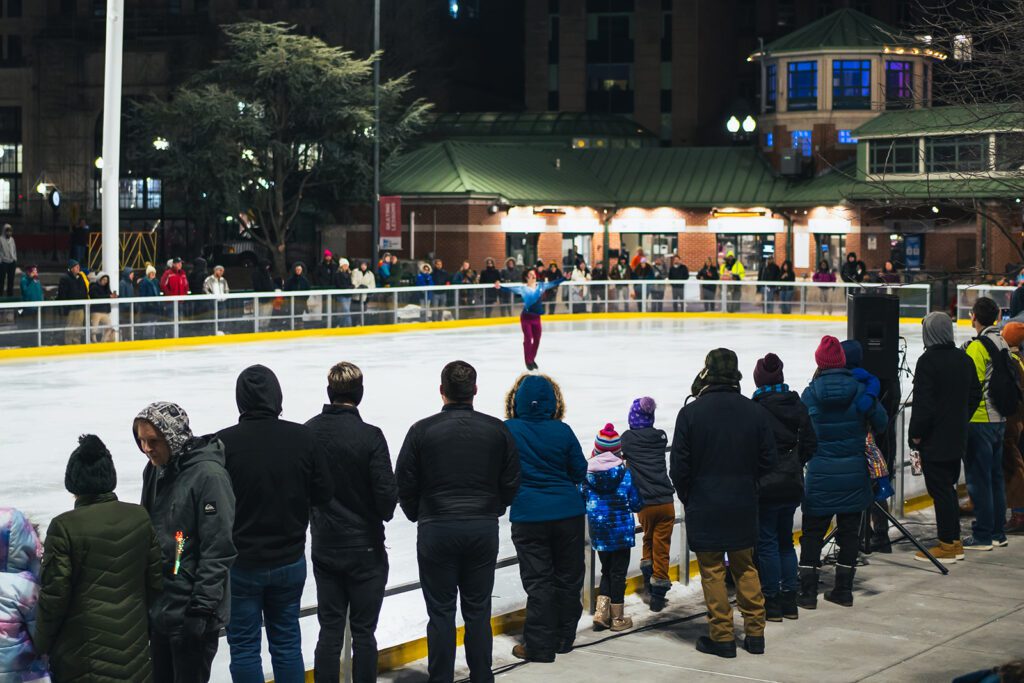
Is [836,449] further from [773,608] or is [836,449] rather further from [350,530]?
[350,530]

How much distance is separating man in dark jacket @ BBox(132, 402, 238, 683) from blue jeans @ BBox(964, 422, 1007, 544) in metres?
6.27

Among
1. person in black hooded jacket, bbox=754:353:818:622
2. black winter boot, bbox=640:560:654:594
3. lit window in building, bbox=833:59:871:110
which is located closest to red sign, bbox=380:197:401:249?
lit window in building, bbox=833:59:871:110

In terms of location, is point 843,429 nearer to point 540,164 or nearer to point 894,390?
point 894,390

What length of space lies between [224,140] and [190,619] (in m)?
41.2

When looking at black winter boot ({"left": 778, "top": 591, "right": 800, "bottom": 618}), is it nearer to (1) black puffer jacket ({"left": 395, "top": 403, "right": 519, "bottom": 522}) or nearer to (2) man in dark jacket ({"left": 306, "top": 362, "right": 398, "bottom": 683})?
(1) black puffer jacket ({"left": 395, "top": 403, "right": 519, "bottom": 522})

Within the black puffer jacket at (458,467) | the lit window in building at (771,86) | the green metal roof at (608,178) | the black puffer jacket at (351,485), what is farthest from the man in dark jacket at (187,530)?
the lit window in building at (771,86)

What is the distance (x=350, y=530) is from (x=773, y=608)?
2.91 meters

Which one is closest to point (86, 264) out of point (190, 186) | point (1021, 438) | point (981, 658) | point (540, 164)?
point (190, 186)

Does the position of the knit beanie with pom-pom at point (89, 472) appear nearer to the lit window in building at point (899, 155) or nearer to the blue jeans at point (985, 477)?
the blue jeans at point (985, 477)

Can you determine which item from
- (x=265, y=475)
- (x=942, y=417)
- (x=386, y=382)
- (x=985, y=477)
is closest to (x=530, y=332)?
(x=386, y=382)

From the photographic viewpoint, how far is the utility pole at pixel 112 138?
26.3 metres

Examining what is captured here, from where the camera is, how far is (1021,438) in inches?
464

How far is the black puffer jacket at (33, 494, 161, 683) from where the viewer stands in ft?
17.3

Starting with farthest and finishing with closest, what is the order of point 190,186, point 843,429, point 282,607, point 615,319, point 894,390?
point 190,186, point 615,319, point 894,390, point 843,429, point 282,607
